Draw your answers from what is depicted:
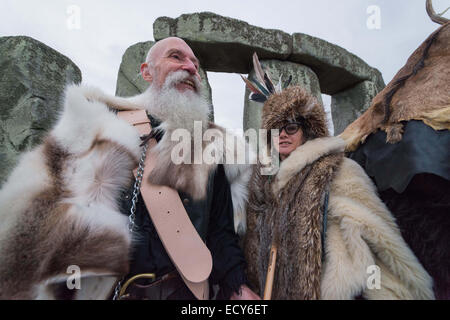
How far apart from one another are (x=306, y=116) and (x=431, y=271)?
100 centimetres

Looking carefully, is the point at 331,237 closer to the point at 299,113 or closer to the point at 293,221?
the point at 293,221

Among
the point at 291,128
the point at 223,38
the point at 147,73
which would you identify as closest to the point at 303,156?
the point at 291,128

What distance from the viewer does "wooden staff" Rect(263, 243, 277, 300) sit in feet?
3.83

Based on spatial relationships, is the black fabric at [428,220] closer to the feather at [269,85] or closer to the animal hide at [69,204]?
the feather at [269,85]

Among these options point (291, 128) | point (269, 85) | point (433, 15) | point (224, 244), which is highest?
point (433, 15)

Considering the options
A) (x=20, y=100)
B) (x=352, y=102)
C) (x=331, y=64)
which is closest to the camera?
(x=20, y=100)

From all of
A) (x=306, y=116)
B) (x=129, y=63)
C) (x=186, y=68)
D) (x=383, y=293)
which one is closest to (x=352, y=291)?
(x=383, y=293)

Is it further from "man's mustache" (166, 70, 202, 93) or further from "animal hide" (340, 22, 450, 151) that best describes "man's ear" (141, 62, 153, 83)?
"animal hide" (340, 22, 450, 151)

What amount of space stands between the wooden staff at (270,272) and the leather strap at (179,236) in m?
0.28

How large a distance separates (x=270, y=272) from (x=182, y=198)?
56 centimetres

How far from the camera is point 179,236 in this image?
1057mm

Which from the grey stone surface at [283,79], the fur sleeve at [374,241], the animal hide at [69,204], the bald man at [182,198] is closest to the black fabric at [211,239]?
the bald man at [182,198]

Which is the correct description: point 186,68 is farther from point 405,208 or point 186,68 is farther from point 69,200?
point 405,208

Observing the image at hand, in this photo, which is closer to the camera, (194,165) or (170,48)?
(194,165)
